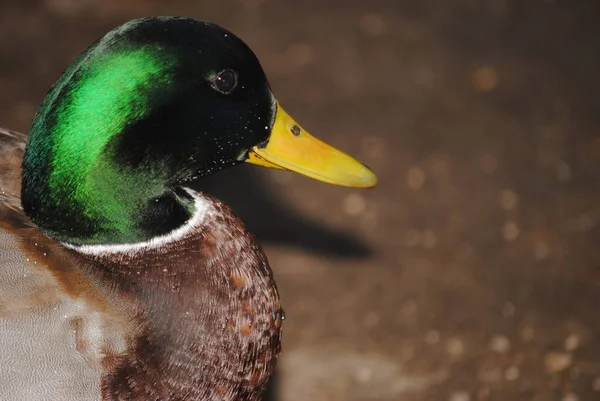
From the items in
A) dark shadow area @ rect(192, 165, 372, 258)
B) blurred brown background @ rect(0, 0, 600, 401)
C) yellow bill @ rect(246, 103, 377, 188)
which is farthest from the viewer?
dark shadow area @ rect(192, 165, 372, 258)

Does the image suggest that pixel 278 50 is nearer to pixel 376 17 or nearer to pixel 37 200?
pixel 376 17

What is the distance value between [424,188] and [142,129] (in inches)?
89.4

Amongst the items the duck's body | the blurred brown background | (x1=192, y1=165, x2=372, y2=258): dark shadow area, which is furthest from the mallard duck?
(x1=192, y1=165, x2=372, y2=258): dark shadow area

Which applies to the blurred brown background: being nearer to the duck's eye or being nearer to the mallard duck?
the mallard duck

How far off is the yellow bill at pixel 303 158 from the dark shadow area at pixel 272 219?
155cm

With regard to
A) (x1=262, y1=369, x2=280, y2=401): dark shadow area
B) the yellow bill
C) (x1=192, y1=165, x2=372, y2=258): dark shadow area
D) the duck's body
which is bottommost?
(x1=262, y1=369, x2=280, y2=401): dark shadow area

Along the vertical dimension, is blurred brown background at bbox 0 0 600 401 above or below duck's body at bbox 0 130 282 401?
below

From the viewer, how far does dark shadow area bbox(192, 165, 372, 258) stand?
3.88m

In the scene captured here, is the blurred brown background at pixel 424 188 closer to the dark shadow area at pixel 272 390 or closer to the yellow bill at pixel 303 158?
the dark shadow area at pixel 272 390

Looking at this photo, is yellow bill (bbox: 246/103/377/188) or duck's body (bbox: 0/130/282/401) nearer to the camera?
duck's body (bbox: 0/130/282/401)

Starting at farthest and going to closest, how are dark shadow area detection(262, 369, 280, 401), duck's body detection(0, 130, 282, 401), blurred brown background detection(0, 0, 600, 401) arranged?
1. blurred brown background detection(0, 0, 600, 401)
2. dark shadow area detection(262, 369, 280, 401)
3. duck's body detection(0, 130, 282, 401)

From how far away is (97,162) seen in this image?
2084 millimetres

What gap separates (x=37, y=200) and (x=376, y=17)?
11.2 feet

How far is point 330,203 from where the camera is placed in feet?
13.4
